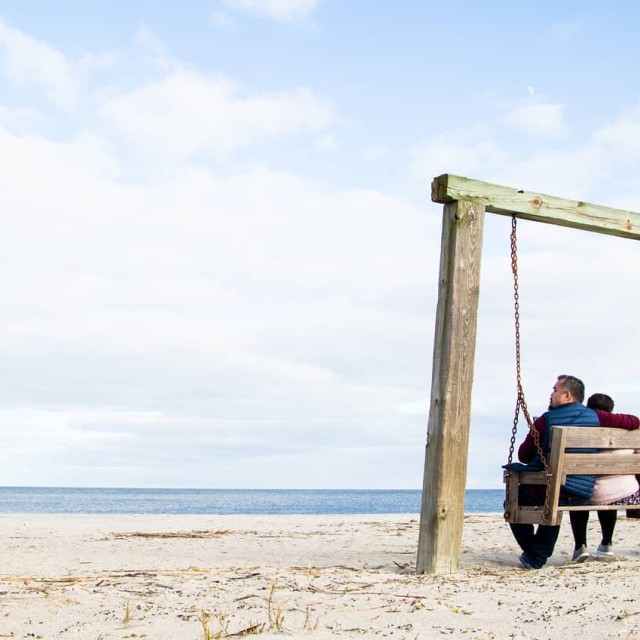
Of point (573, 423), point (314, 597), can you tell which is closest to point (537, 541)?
point (573, 423)

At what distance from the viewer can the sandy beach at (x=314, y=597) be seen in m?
4.42

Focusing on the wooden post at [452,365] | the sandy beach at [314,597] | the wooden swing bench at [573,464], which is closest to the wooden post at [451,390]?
the wooden post at [452,365]

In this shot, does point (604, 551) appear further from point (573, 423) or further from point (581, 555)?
point (573, 423)

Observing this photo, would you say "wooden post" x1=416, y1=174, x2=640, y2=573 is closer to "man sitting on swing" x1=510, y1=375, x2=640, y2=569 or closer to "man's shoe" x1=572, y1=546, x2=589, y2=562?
"man sitting on swing" x1=510, y1=375, x2=640, y2=569

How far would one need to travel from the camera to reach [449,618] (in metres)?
4.69

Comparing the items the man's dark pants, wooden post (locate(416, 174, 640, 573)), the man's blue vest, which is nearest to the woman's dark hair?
the man's blue vest

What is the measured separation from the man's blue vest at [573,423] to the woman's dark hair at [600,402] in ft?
1.05

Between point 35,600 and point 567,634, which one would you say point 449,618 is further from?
point 35,600

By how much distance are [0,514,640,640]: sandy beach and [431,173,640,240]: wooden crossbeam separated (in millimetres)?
3079

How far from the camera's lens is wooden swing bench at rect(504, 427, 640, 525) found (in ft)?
21.9

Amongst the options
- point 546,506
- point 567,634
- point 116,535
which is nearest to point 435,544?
point 546,506

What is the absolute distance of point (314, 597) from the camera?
5191 mm

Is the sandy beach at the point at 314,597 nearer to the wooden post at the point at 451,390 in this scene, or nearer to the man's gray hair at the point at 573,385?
the wooden post at the point at 451,390

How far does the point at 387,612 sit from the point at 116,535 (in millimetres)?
7322
